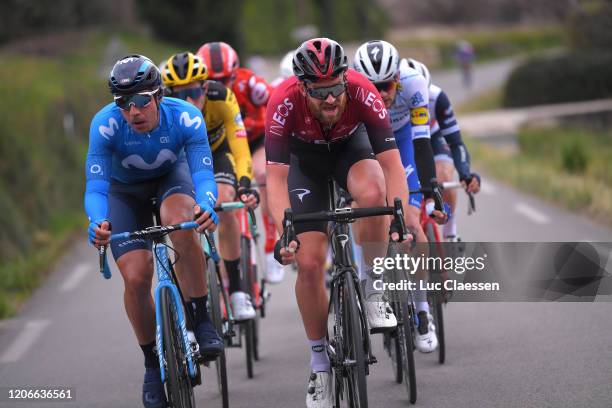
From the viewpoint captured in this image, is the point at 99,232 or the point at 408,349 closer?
the point at 99,232

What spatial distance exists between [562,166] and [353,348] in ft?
43.9

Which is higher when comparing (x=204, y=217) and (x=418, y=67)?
(x=418, y=67)

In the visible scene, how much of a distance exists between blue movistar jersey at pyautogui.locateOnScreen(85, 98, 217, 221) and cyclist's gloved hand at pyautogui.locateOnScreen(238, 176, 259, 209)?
31.5 inches

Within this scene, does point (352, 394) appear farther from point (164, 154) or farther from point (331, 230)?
point (164, 154)

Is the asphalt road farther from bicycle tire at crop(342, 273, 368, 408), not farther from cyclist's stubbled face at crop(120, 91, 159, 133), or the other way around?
cyclist's stubbled face at crop(120, 91, 159, 133)

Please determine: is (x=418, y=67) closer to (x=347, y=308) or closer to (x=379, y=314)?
(x=379, y=314)

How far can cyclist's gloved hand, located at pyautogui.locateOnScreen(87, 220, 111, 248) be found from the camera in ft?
20.5

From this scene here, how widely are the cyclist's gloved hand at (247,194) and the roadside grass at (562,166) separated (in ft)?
22.8

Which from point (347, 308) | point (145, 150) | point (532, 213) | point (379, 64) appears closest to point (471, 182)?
point (379, 64)

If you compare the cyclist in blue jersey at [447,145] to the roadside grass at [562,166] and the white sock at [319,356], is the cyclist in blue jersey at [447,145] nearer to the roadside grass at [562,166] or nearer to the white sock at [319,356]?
the white sock at [319,356]

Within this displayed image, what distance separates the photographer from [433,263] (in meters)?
8.58

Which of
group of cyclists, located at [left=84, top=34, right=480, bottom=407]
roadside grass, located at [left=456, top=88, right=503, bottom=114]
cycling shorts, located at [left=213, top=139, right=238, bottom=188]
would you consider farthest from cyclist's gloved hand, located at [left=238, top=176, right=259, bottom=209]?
roadside grass, located at [left=456, top=88, right=503, bottom=114]

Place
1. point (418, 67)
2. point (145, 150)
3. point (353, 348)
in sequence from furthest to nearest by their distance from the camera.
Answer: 1. point (418, 67)
2. point (145, 150)
3. point (353, 348)

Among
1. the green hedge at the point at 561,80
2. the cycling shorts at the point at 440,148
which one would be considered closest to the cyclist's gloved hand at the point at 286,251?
the cycling shorts at the point at 440,148
